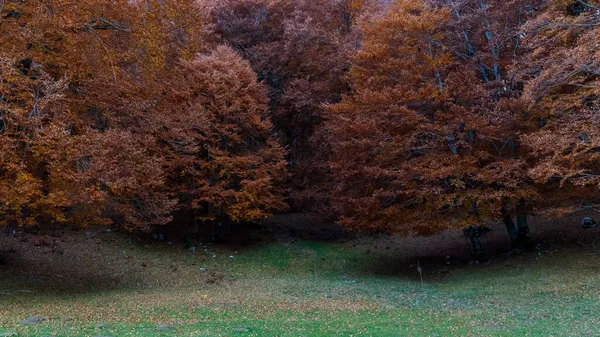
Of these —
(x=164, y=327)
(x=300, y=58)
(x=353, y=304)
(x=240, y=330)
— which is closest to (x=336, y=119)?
(x=300, y=58)

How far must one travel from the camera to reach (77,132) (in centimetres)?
1333

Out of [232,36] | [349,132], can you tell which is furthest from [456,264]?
[232,36]

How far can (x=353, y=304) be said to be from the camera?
11.4m

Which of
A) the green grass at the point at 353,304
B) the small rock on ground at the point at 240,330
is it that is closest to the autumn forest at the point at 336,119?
the green grass at the point at 353,304

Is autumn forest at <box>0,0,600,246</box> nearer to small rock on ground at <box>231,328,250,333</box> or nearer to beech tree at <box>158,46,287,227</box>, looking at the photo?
beech tree at <box>158,46,287,227</box>

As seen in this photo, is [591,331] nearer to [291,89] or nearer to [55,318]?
[55,318]

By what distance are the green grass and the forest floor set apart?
35mm

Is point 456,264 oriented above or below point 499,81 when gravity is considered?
below

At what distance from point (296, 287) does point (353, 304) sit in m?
3.98

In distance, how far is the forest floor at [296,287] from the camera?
28.2ft

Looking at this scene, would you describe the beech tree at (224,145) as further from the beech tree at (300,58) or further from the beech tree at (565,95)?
the beech tree at (565,95)

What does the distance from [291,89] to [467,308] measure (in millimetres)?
17995

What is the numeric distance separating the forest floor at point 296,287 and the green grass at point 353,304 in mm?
35

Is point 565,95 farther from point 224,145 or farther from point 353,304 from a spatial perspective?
point 224,145
